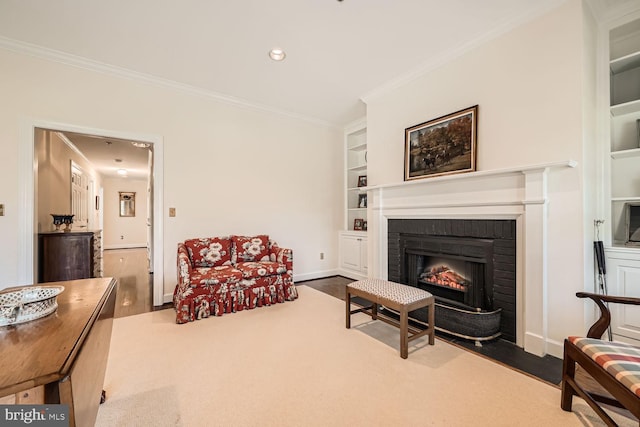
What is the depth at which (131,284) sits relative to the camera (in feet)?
14.1

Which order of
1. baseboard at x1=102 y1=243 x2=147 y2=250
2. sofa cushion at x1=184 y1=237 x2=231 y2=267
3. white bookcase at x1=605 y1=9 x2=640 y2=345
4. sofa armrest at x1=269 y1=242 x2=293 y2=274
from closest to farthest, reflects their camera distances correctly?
1. white bookcase at x1=605 y1=9 x2=640 y2=345
2. sofa cushion at x1=184 y1=237 x2=231 y2=267
3. sofa armrest at x1=269 y1=242 x2=293 y2=274
4. baseboard at x1=102 y1=243 x2=147 y2=250

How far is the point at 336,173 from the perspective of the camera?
4906mm

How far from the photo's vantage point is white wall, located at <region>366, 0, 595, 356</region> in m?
1.98

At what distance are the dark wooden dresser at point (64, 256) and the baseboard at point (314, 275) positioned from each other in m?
2.79

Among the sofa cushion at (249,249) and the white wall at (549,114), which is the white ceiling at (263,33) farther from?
the sofa cushion at (249,249)

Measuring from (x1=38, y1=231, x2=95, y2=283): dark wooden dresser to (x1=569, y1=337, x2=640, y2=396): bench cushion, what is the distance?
4740mm

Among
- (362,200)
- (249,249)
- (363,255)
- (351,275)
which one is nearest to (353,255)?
(363,255)

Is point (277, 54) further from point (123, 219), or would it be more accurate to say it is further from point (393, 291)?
point (123, 219)

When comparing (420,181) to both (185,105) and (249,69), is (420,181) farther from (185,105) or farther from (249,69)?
(185,105)

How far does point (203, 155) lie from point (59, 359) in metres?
3.20

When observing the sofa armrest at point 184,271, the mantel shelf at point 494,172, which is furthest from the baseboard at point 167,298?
the mantel shelf at point 494,172

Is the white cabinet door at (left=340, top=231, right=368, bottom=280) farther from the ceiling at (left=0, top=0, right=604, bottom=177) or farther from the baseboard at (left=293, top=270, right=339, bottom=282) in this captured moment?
the ceiling at (left=0, top=0, right=604, bottom=177)

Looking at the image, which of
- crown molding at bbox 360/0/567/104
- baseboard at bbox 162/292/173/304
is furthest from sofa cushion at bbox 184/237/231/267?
crown molding at bbox 360/0/567/104

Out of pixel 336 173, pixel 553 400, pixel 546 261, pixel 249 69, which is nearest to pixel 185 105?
pixel 249 69
